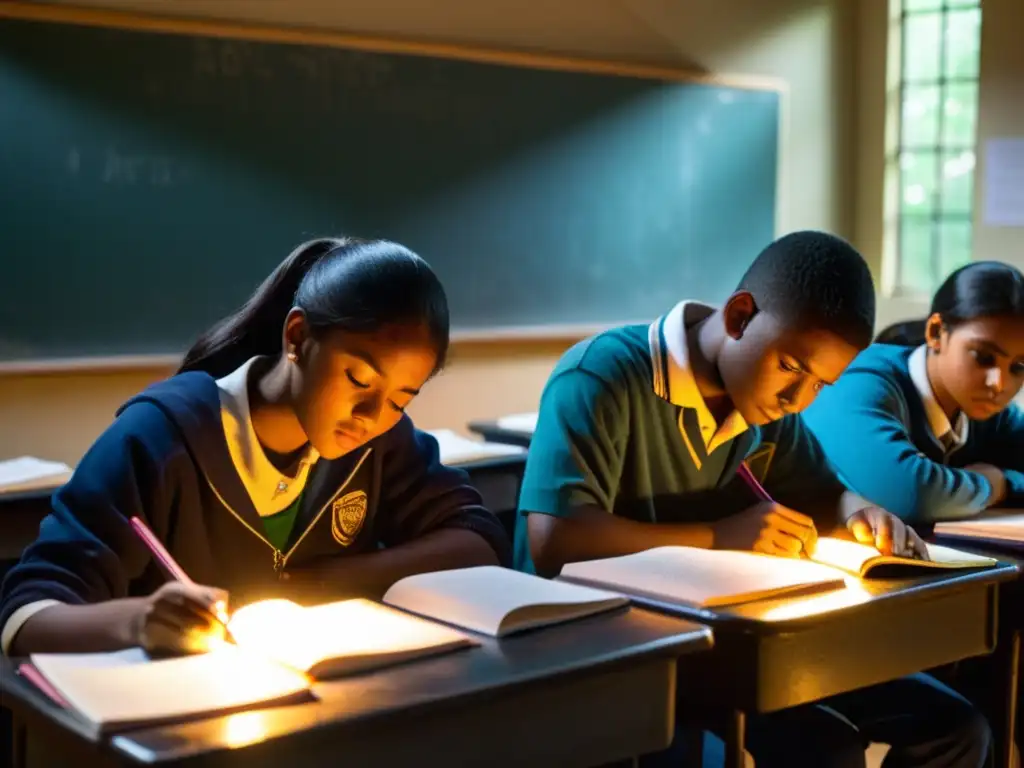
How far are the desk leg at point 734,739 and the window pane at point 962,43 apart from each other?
11.6 feet

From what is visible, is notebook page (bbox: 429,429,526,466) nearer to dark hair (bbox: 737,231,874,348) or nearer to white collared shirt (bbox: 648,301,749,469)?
white collared shirt (bbox: 648,301,749,469)

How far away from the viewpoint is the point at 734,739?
1635mm

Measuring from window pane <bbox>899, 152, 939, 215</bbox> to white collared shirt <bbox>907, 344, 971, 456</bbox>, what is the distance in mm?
2248

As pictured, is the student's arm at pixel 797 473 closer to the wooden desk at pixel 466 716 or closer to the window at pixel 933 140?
the wooden desk at pixel 466 716

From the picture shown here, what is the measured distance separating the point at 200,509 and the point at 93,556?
0.20 metres

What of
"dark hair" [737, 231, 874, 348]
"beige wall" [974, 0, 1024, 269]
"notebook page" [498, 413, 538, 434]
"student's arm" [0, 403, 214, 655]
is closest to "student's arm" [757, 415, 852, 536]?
"dark hair" [737, 231, 874, 348]

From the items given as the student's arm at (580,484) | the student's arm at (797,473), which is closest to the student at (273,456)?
the student's arm at (580,484)

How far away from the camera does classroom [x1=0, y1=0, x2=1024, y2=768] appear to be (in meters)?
1.33

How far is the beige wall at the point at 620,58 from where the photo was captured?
11.0ft

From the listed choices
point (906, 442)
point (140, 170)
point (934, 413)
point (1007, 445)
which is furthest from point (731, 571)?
point (140, 170)

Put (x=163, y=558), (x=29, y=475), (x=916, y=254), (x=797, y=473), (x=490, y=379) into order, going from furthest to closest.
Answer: (x=916, y=254), (x=490, y=379), (x=29, y=475), (x=797, y=473), (x=163, y=558)

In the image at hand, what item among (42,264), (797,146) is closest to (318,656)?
(42,264)

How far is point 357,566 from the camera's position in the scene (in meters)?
1.67

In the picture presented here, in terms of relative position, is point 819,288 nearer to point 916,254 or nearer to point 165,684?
point 165,684
